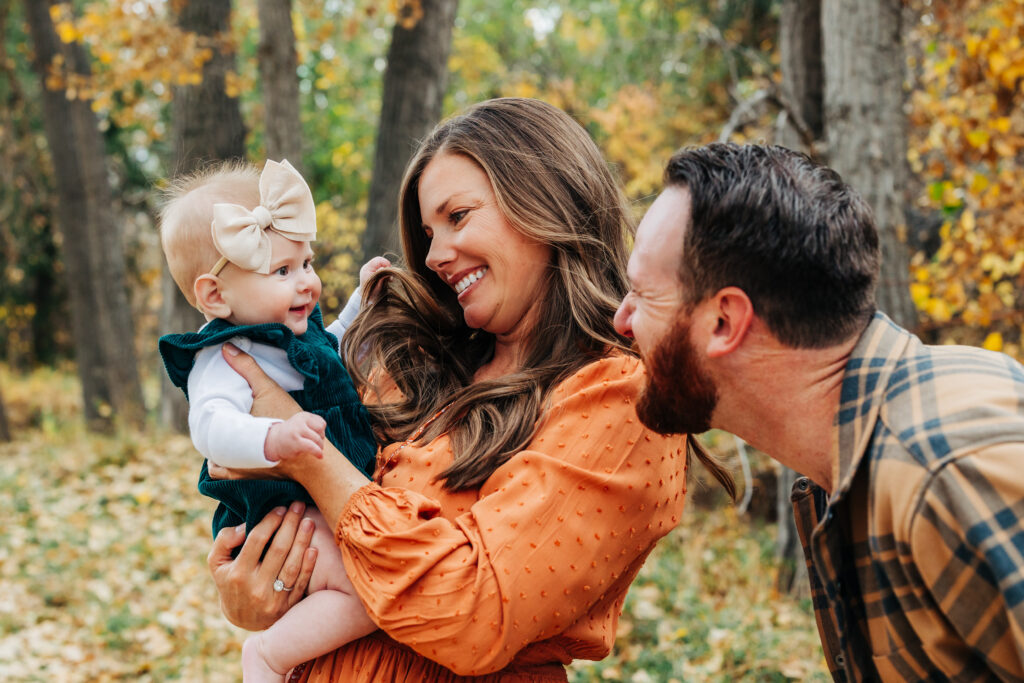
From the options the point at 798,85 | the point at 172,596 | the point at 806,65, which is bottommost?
A: the point at 172,596

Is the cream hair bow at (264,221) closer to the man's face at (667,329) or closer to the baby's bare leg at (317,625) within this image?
the baby's bare leg at (317,625)

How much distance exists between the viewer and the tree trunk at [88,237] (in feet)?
34.4

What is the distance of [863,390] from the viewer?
1428mm

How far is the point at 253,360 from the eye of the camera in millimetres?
2162

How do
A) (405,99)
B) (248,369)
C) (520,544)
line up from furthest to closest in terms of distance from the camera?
(405,99) → (248,369) → (520,544)

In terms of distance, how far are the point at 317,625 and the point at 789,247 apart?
1.32 m

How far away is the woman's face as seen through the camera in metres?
2.19

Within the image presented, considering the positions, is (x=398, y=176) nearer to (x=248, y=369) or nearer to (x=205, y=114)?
(x=205, y=114)

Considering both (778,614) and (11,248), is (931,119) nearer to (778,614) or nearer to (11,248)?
(778,614)

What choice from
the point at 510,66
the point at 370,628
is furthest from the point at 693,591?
the point at 510,66

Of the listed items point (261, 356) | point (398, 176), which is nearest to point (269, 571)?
point (261, 356)

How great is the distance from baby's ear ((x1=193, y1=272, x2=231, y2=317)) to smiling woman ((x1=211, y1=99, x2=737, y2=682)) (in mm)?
141

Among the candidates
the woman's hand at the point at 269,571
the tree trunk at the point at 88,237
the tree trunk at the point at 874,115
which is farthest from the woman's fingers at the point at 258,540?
the tree trunk at the point at 88,237

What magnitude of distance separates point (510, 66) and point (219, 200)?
14.6 metres
